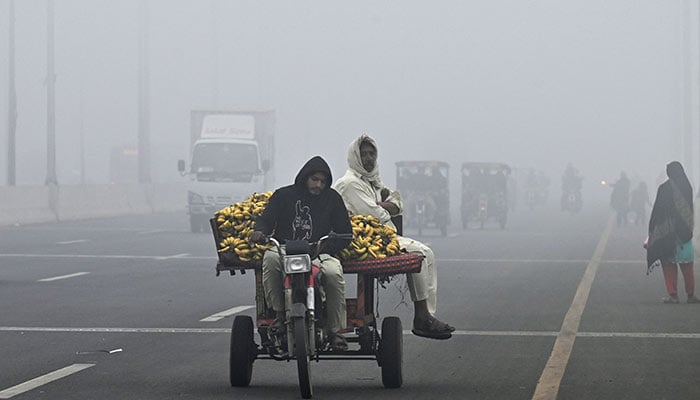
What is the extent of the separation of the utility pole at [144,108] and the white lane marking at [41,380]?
48.2 metres

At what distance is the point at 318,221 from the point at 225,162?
32.1m

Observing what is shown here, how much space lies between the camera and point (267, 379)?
436 inches

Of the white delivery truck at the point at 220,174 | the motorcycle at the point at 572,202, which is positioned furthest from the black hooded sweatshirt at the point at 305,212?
the motorcycle at the point at 572,202

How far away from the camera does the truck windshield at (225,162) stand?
41781 mm

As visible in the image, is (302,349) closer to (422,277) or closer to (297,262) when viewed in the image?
(297,262)

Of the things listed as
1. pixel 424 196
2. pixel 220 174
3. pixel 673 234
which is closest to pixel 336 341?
→ pixel 673 234

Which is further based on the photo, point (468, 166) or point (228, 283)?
point (468, 166)

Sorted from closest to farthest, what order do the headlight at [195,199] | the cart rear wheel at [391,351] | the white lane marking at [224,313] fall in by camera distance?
the cart rear wheel at [391,351], the white lane marking at [224,313], the headlight at [195,199]

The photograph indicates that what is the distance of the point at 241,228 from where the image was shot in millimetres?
10578

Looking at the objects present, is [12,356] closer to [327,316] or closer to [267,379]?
[267,379]

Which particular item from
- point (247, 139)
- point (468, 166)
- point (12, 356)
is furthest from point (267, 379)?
point (468, 166)

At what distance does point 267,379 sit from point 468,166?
4325 cm

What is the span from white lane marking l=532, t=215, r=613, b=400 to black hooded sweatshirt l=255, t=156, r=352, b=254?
1.66 metres

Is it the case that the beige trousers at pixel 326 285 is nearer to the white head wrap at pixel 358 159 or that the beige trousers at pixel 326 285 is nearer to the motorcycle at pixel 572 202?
the white head wrap at pixel 358 159
